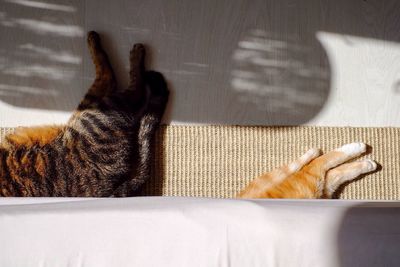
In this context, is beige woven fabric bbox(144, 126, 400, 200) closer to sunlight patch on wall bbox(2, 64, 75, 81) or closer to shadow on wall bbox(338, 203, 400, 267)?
sunlight patch on wall bbox(2, 64, 75, 81)

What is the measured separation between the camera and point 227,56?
5.11 ft

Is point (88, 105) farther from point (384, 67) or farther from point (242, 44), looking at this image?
point (384, 67)

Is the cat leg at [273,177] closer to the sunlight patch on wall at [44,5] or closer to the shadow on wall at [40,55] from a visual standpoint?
the shadow on wall at [40,55]

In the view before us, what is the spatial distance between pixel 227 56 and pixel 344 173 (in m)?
0.60

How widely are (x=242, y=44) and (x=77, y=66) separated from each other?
622 millimetres

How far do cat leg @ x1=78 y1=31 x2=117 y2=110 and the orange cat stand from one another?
60 centimetres

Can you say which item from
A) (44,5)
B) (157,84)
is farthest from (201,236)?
(44,5)

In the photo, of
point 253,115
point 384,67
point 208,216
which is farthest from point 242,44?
point 208,216

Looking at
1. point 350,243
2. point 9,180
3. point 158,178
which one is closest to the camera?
point 350,243

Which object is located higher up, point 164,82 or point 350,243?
point 164,82

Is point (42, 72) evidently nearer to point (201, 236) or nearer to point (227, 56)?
point (227, 56)

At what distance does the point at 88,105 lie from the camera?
1417 mm

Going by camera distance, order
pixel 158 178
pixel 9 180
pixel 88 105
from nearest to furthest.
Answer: pixel 9 180 → pixel 88 105 → pixel 158 178

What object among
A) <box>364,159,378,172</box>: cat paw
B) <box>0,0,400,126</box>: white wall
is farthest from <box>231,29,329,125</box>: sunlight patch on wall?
<box>364,159,378,172</box>: cat paw
